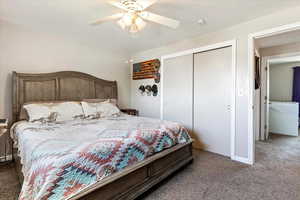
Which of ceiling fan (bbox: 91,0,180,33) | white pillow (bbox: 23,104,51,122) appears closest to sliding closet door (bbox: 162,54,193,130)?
ceiling fan (bbox: 91,0,180,33)

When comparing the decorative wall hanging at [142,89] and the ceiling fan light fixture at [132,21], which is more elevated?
the ceiling fan light fixture at [132,21]

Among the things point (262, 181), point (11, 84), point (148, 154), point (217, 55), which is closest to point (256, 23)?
point (217, 55)

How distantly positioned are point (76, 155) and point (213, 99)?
2.66 metres

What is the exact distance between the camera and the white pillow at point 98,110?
9.78ft

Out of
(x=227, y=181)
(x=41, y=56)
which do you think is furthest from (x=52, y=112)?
(x=227, y=181)

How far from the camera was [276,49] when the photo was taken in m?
3.84

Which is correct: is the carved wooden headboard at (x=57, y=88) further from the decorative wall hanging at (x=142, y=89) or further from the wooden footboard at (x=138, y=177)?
the wooden footboard at (x=138, y=177)

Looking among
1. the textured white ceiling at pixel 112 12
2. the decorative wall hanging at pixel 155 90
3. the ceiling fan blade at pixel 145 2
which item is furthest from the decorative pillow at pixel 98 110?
the ceiling fan blade at pixel 145 2

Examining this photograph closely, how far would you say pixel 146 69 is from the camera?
438cm

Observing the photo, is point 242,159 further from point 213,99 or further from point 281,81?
point 281,81

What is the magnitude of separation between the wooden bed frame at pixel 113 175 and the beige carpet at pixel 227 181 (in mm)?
152

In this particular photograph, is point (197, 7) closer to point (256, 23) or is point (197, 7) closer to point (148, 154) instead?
point (256, 23)

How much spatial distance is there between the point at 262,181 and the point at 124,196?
184cm

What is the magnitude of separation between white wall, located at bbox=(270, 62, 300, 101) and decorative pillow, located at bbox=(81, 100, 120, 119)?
580 centimetres
